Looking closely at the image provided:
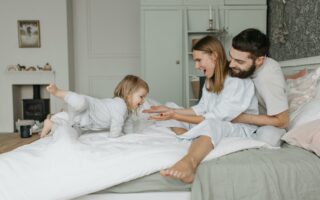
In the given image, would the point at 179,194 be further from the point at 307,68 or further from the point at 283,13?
the point at 283,13

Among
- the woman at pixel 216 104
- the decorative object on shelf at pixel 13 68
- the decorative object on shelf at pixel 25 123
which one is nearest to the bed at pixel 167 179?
the woman at pixel 216 104

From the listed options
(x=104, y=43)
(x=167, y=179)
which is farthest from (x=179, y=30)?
(x=167, y=179)

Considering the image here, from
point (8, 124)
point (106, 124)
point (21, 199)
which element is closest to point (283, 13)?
point (106, 124)

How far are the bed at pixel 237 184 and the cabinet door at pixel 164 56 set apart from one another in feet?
9.17

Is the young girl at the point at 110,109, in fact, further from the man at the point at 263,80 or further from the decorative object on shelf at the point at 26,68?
the decorative object on shelf at the point at 26,68

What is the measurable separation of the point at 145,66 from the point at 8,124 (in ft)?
8.39

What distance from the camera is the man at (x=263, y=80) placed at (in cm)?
174

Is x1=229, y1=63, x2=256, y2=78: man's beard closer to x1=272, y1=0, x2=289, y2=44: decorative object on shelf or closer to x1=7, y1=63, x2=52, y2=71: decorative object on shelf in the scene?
x1=272, y1=0, x2=289, y2=44: decorative object on shelf

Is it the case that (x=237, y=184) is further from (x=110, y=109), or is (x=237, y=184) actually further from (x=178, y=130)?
(x=110, y=109)

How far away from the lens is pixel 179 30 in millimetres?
4152

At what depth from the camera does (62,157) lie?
1.39 meters

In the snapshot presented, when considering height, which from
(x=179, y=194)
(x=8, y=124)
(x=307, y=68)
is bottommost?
(x=8, y=124)

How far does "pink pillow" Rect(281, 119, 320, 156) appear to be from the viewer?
1.50 metres

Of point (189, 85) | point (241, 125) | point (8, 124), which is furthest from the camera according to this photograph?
point (8, 124)
